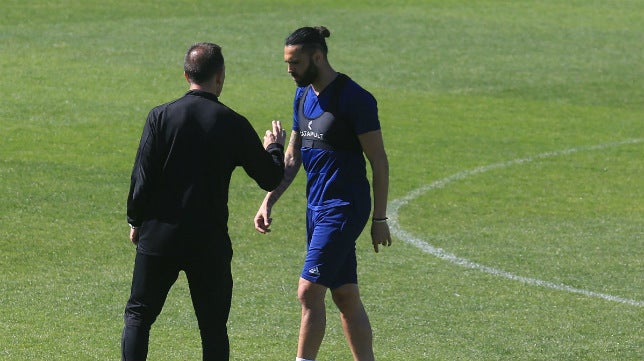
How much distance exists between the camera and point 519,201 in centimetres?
1416

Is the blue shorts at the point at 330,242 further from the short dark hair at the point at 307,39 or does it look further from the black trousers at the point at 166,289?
the short dark hair at the point at 307,39

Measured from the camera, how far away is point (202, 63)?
280 inches

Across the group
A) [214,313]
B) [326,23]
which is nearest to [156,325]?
[214,313]

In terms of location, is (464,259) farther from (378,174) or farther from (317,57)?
(317,57)

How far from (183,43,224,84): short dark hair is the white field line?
15.2 feet

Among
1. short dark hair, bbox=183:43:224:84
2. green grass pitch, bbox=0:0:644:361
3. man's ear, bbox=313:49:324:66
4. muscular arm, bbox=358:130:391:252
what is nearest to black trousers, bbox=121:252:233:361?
short dark hair, bbox=183:43:224:84

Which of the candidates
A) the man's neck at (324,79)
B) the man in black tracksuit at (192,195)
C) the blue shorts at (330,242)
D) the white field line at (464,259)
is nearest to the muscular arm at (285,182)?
the blue shorts at (330,242)

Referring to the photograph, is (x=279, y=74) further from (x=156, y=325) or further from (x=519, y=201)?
(x=156, y=325)

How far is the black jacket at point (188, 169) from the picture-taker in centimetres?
704

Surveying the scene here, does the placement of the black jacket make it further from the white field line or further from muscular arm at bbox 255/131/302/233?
the white field line

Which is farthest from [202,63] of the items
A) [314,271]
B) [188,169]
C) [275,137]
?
[314,271]

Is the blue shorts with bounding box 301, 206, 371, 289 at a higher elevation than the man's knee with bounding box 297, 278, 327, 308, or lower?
higher

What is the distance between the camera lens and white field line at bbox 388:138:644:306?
10758mm

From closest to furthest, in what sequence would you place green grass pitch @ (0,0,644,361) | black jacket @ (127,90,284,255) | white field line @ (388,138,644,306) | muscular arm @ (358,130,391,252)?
1. black jacket @ (127,90,284,255)
2. muscular arm @ (358,130,391,252)
3. green grass pitch @ (0,0,644,361)
4. white field line @ (388,138,644,306)
